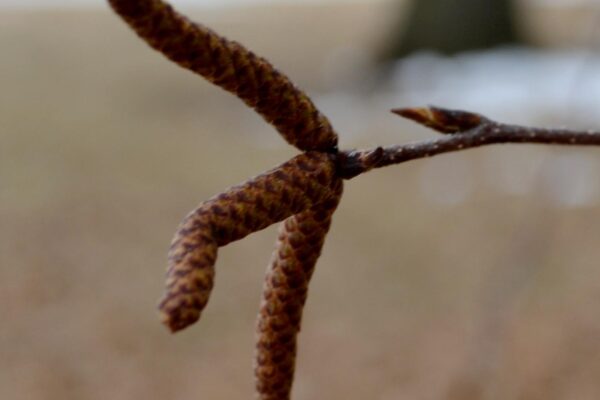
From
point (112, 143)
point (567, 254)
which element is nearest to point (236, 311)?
point (567, 254)

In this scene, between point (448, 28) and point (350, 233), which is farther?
point (448, 28)

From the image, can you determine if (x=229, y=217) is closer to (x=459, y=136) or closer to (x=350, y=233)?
(x=459, y=136)

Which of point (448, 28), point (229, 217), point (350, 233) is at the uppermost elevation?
point (448, 28)

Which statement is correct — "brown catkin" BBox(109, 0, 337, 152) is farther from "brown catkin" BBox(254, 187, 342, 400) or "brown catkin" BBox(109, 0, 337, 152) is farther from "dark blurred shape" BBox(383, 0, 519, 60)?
"dark blurred shape" BBox(383, 0, 519, 60)

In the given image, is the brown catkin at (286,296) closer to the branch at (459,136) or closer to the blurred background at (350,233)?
the branch at (459,136)

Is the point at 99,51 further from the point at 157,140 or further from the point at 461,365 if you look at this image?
the point at 461,365

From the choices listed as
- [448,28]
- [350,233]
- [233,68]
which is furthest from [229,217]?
[448,28]
